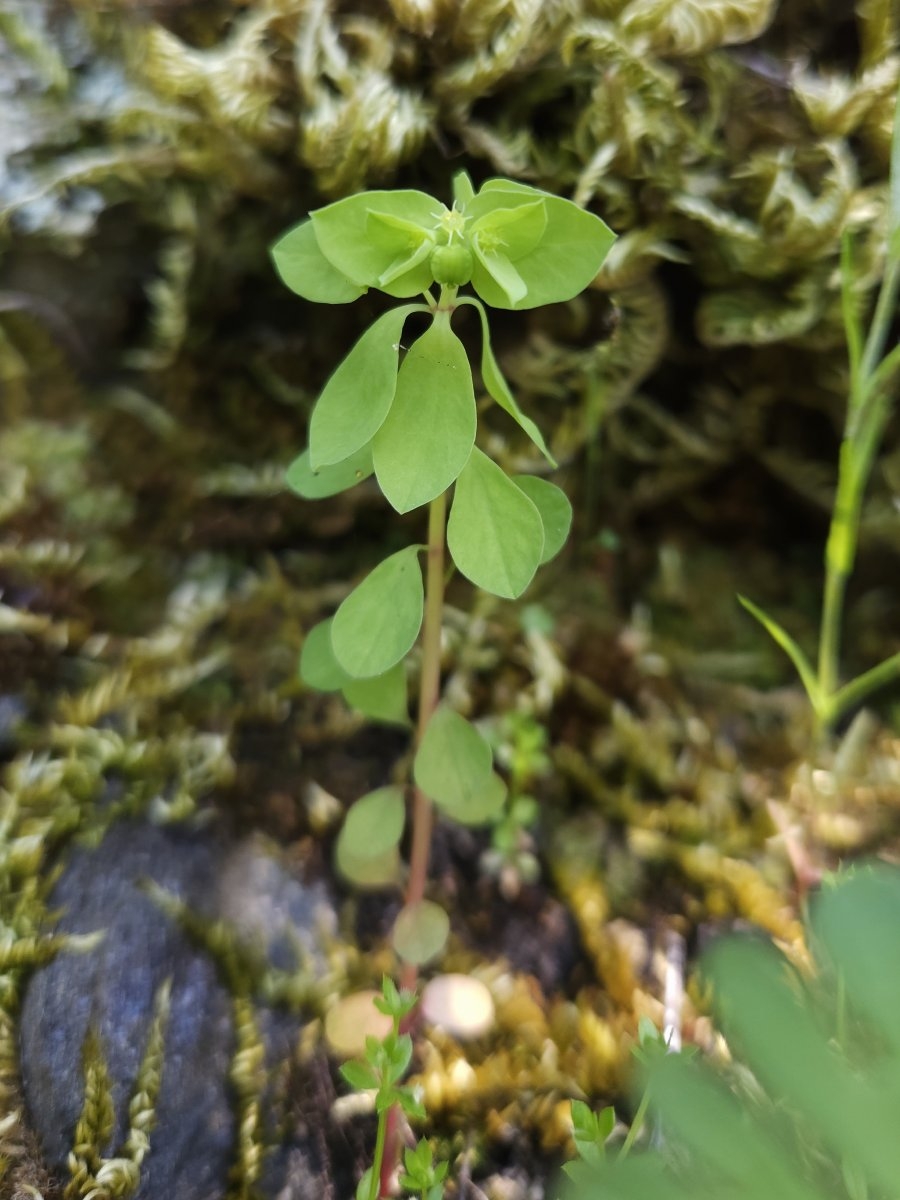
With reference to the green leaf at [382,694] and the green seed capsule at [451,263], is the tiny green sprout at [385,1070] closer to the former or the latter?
the green leaf at [382,694]

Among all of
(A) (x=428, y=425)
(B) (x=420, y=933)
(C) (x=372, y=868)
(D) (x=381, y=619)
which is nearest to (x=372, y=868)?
(C) (x=372, y=868)

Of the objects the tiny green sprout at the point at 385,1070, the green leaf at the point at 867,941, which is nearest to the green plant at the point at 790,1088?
the green leaf at the point at 867,941

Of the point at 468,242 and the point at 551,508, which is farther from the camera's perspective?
the point at 551,508

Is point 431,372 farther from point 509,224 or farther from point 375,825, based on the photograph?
point 375,825

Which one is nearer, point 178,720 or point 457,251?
point 457,251

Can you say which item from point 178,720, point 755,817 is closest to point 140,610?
point 178,720

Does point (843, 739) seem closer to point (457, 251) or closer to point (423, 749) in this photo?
point (423, 749)
